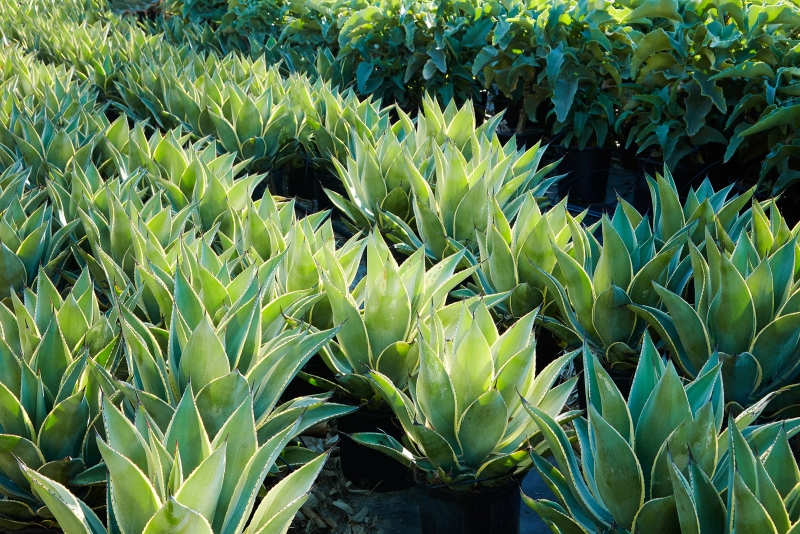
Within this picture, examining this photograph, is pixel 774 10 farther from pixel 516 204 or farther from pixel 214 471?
pixel 214 471

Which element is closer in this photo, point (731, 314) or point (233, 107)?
point (731, 314)

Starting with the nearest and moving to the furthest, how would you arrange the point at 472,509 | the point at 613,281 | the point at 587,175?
1. the point at 472,509
2. the point at 613,281
3. the point at 587,175

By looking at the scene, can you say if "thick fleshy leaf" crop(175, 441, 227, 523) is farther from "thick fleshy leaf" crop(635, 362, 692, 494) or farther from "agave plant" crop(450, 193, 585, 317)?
"agave plant" crop(450, 193, 585, 317)

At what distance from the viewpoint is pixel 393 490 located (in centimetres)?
204

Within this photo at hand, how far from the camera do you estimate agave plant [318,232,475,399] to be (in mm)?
1765

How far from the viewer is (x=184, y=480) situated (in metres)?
1.24

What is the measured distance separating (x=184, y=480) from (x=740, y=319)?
1268 millimetres

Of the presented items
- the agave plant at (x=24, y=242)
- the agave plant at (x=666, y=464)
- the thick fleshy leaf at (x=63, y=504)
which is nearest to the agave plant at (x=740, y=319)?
the agave plant at (x=666, y=464)

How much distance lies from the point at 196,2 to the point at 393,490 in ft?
22.6

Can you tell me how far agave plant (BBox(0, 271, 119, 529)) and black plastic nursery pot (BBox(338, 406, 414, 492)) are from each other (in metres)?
0.64

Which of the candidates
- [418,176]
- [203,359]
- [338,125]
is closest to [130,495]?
[203,359]

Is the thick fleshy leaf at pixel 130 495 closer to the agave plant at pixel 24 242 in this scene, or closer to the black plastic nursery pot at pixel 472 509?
the black plastic nursery pot at pixel 472 509

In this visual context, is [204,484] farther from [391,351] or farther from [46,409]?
[391,351]

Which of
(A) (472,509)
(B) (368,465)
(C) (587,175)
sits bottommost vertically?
(C) (587,175)
